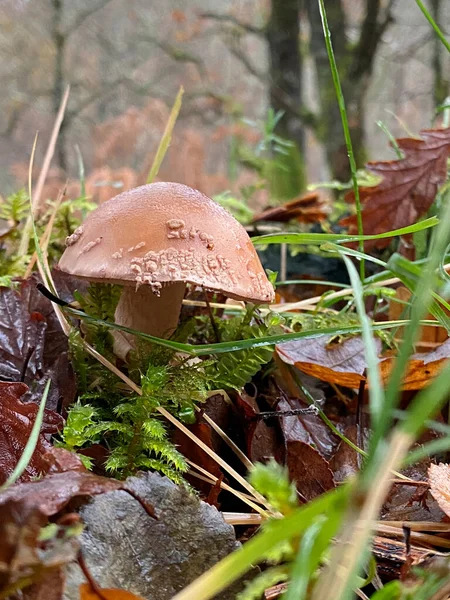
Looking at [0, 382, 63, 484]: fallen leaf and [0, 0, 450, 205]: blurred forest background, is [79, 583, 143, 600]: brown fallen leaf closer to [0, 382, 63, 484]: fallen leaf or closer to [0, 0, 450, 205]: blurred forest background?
[0, 382, 63, 484]: fallen leaf

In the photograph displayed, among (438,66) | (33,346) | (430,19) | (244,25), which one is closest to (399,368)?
(33,346)

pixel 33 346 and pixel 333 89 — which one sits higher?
pixel 333 89

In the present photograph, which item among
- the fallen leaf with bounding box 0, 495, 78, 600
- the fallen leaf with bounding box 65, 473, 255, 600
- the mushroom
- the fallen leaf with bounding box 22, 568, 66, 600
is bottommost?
the fallen leaf with bounding box 65, 473, 255, 600

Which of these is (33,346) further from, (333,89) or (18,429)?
(333,89)

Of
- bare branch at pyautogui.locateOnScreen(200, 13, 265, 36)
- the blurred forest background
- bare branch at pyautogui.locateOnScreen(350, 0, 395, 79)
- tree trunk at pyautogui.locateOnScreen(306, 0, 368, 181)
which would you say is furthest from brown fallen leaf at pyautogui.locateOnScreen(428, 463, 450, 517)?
bare branch at pyautogui.locateOnScreen(200, 13, 265, 36)

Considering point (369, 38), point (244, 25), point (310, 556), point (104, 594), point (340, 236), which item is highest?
point (244, 25)

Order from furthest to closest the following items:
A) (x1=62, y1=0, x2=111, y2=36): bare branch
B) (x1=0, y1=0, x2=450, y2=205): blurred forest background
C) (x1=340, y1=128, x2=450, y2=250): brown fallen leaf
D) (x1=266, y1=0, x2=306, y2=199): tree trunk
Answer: (x1=62, y1=0, x2=111, y2=36): bare branch → (x1=266, y1=0, x2=306, y2=199): tree trunk → (x1=0, y1=0, x2=450, y2=205): blurred forest background → (x1=340, y1=128, x2=450, y2=250): brown fallen leaf
